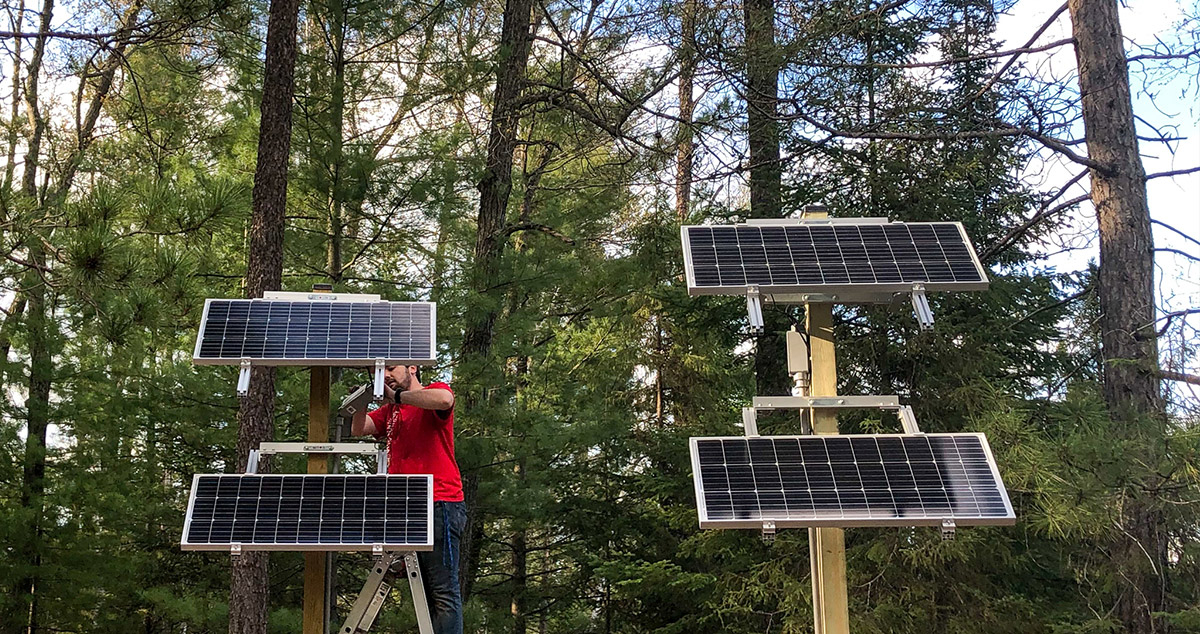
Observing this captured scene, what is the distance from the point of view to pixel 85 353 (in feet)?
29.6

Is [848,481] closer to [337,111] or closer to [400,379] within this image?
[400,379]

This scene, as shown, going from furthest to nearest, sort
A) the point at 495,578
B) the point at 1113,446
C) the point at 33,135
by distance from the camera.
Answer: the point at 495,578 → the point at 33,135 → the point at 1113,446

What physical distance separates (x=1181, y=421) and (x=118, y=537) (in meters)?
7.91

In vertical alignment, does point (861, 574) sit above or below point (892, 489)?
below

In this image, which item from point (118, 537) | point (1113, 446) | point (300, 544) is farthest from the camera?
point (118, 537)

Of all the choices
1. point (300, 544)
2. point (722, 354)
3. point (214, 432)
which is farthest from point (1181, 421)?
point (214, 432)

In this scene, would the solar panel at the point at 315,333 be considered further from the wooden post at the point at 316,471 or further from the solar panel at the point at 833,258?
the solar panel at the point at 833,258

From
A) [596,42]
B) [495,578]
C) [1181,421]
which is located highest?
[596,42]

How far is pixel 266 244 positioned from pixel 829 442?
3519mm

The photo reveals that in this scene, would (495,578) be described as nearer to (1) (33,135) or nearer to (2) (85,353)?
(2) (85,353)

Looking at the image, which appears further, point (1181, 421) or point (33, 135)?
point (33, 135)

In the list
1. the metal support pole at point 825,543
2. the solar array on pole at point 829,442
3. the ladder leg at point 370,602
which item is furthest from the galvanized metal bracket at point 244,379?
the metal support pole at point 825,543

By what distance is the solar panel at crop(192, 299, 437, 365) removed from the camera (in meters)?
3.87

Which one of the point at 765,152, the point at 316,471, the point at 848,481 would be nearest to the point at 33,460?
the point at 316,471
